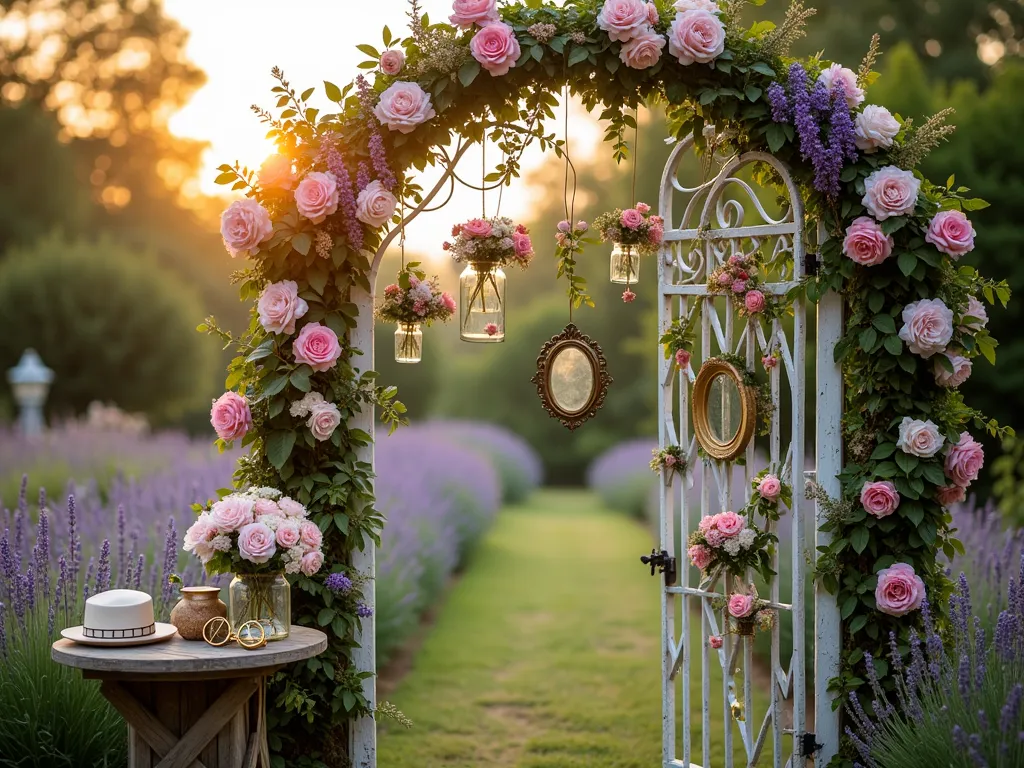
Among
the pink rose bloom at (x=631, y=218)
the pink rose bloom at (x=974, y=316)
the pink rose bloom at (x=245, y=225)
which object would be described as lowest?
the pink rose bloom at (x=974, y=316)

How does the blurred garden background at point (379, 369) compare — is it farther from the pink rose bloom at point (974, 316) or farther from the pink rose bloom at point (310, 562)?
the pink rose bloom at point (974, 316)

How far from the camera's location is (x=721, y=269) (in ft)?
A: 13.8

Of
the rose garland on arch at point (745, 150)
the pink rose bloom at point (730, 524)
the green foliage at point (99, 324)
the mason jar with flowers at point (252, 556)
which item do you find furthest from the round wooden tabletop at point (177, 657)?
the green foliage at point (99, 324)

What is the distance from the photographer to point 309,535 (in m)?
3.54

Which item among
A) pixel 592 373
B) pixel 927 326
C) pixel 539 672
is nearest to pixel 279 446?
pixel 592 373

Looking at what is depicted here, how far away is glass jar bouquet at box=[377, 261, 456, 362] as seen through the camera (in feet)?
14.3

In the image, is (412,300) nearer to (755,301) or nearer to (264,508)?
(264,508)

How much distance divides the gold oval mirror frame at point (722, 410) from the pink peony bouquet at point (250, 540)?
1.71m

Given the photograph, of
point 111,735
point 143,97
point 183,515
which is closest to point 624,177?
point 143,97

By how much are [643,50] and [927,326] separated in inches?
57.4

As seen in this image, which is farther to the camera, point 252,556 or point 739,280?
point 739,280

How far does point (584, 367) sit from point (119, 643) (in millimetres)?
2173

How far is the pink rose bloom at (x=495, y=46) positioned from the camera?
3.88 meters

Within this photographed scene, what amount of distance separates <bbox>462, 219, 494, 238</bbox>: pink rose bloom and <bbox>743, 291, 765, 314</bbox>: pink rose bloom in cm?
110
